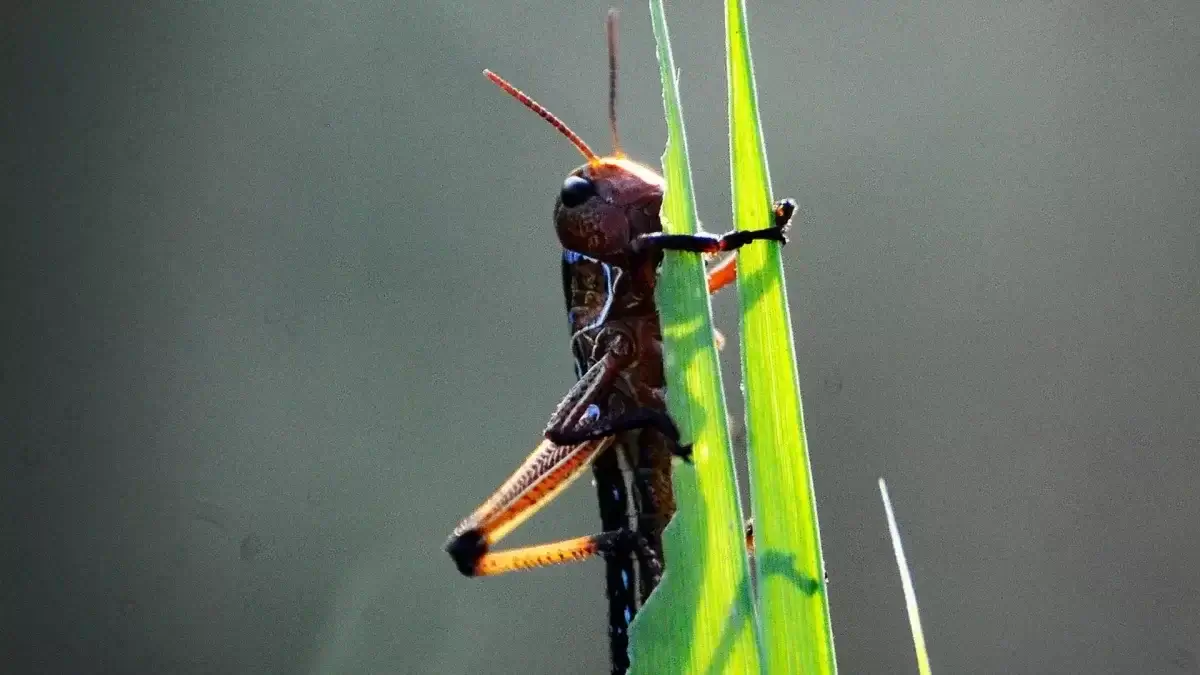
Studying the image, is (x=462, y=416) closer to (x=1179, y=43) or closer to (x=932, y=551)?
(x=932, y=551)

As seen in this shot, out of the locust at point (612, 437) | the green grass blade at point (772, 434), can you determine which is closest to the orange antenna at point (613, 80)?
the locust at point (612, 437)

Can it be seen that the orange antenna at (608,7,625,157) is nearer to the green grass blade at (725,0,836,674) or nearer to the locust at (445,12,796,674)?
the locust at (445,12,796,674)

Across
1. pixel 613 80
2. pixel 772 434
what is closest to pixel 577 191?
pixel 613 80

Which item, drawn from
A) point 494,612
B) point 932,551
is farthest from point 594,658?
point 932,551

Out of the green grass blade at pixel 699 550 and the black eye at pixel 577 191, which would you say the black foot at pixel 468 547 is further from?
the green grass blade at pixel 699 550

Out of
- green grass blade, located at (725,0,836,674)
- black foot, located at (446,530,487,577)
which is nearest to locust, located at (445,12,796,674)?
black foot, located at (446,530,487,577)
